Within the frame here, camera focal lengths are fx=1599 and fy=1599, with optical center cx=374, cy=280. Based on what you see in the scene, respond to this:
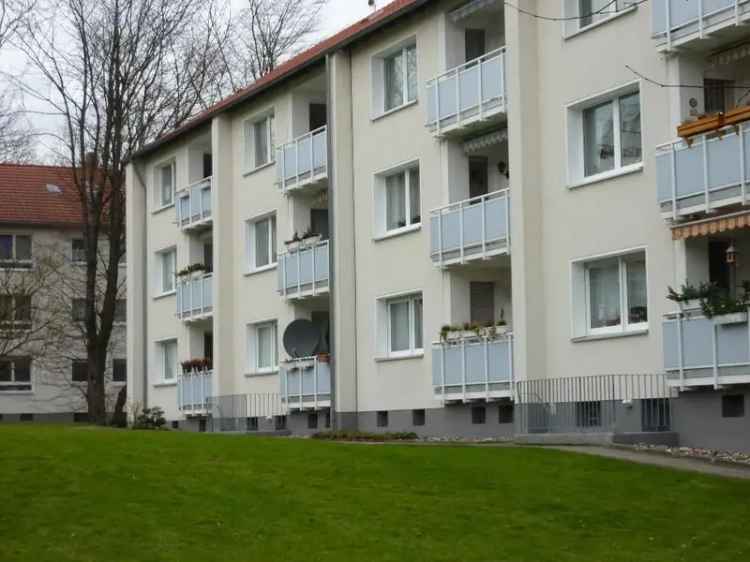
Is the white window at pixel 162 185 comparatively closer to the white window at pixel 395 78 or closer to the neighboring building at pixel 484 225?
the neighboring building at pixel 484 225

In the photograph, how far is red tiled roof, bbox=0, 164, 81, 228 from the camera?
74562mm

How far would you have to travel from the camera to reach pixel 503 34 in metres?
33.2

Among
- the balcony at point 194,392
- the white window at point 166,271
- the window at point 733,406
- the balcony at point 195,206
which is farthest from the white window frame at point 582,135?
the white window at point 166,271

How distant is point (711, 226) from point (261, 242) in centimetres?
2097

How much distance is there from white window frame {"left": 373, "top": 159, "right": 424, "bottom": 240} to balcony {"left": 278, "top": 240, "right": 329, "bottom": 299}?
2.10 m

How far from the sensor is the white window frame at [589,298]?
27.6 meters

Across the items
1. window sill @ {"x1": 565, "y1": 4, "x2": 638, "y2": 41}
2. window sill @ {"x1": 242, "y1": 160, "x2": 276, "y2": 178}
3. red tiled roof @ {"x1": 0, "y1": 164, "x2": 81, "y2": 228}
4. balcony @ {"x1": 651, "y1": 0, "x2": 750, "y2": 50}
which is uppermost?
red tiled roof @ {"x1": 0, "y1": 164, "x2": 81, "y2": 228}

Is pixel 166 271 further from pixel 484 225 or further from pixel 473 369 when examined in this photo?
pixel 484 225

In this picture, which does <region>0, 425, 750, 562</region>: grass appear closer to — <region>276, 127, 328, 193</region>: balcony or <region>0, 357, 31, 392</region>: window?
<region>276, 127, 328, 193</region>: balcony

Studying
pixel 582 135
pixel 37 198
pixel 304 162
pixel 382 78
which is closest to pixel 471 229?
pixel 582 135

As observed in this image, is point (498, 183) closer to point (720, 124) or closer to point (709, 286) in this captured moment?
point (709, 286)

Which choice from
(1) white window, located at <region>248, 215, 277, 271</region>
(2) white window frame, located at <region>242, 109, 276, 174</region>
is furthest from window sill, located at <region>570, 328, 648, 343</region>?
(2) white window frame, located at <region>242, 109, 276, 174</region>

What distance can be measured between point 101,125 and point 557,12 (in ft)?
96.5

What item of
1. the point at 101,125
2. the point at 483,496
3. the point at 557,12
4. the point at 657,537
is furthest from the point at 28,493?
the point at 101,125
